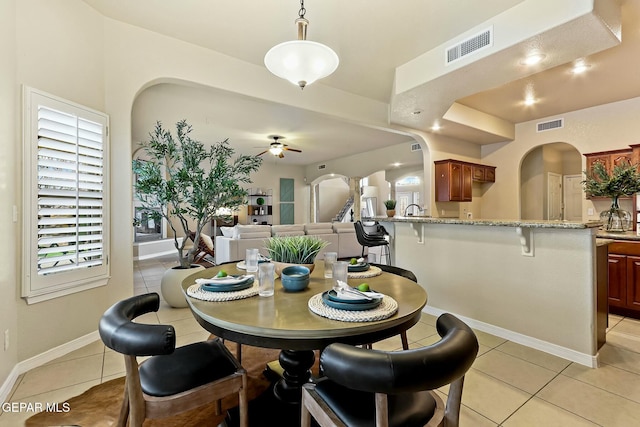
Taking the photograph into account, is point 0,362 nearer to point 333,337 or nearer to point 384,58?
point 333,337

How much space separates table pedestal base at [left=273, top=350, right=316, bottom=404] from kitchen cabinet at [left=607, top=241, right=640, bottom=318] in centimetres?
391

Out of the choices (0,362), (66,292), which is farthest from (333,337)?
(66,292)

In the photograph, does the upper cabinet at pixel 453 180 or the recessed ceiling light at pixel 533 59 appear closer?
the recessed ceiling light at pixel 533 59

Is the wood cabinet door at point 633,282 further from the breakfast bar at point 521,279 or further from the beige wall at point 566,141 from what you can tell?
the beige wall at point 566,141

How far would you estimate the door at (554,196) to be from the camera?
705cm

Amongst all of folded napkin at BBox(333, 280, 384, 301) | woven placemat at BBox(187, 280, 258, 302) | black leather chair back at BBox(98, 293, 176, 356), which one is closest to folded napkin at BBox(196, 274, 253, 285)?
woven placemat at BBox(187, 280, 258, 302)

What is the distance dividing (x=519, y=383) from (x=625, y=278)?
253cm

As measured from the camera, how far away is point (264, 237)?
6012mm

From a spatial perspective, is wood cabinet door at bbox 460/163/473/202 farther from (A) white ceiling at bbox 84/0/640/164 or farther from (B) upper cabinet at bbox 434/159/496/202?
(A) white ceiling at bbox 84/0/640/164

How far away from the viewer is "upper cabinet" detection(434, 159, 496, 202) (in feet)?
19.5

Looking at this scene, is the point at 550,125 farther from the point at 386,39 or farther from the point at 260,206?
the point at 260,206

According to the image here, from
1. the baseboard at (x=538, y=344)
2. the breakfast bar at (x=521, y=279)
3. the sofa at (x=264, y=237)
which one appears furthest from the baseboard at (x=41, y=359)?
the baseboard at (x=538, y=344)

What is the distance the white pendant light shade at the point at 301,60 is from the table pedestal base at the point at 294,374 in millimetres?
1951

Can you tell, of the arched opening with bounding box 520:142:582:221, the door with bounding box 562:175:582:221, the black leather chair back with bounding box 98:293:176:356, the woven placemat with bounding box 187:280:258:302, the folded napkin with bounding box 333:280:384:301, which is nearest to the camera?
the black leather chair back with bounding box 98:293:176:356
